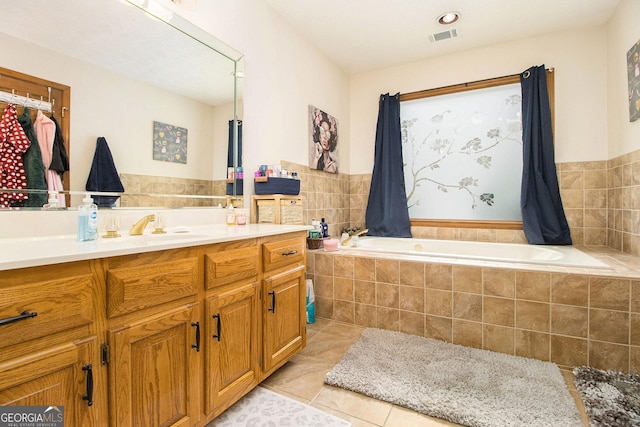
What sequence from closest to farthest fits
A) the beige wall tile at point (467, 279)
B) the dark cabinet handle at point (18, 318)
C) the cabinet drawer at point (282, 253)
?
the dark cabinet handle at point (18, 318)
the cabinet drawer at point (282, 253)
the beige wall tile at point (467, 279)

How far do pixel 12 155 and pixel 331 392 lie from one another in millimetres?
1734

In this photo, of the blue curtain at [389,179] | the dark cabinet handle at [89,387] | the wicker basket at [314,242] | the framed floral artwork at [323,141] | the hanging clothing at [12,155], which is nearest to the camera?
the dark cabinet handle at [89,387]

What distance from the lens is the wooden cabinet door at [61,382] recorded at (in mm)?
714

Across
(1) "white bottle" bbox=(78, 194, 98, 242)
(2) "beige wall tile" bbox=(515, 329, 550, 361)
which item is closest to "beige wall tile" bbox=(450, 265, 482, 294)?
(2) "beige wall tile" bbox=(515, 329, 550, 361)

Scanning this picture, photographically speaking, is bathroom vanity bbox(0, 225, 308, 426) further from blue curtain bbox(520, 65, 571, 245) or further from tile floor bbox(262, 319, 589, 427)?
blue curtain bbox(520, 65, 571, 245)

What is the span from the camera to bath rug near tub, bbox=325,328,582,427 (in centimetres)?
133

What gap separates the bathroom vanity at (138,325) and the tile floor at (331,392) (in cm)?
17

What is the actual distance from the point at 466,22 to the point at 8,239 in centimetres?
335

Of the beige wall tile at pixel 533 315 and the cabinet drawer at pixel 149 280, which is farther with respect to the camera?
the beige wall tile at pixel 533 315

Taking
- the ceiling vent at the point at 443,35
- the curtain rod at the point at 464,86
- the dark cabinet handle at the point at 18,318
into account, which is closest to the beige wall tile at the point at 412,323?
the dark cabinet handle at the point at 18,318

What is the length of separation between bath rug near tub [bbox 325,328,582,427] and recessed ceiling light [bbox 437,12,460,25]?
259 centimetres

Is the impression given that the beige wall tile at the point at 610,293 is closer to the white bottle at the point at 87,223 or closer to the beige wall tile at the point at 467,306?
the beige wall tile at the point at 467,306

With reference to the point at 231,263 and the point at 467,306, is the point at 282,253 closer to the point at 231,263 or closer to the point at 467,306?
the point at 231,263

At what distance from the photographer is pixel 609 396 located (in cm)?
142
